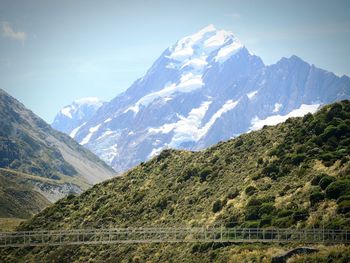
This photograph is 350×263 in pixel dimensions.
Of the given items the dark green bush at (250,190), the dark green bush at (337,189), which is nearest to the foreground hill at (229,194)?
the dark green bush at (250,190)

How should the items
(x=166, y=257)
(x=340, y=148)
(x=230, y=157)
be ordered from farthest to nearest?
(x=230, y=157) → (x=340, y=148) → (x=166, y=257)

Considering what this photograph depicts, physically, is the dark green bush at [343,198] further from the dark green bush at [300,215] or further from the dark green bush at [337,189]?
the dark green bush at [300,215]

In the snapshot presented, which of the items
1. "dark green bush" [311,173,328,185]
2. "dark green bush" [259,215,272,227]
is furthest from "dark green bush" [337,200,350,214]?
"dark green bush" [259,215,272,227]

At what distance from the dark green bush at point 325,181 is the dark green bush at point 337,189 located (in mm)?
2003

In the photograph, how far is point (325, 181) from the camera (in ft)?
255

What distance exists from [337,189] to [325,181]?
12.1 ft

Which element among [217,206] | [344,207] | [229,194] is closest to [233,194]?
[229,194]

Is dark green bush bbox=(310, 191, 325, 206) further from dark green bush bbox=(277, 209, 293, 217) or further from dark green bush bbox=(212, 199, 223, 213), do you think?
dark green bush bbox=(212, 199, 223, 213)

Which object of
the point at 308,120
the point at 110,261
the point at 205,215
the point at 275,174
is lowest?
the point at 110,261

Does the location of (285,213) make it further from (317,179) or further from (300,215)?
(317,179)

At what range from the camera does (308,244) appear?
64312 millimetres

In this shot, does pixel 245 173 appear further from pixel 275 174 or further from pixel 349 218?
pixel 349 218

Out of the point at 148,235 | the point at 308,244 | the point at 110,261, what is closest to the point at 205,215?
the point at 148,235

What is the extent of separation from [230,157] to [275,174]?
2304 centimetres
